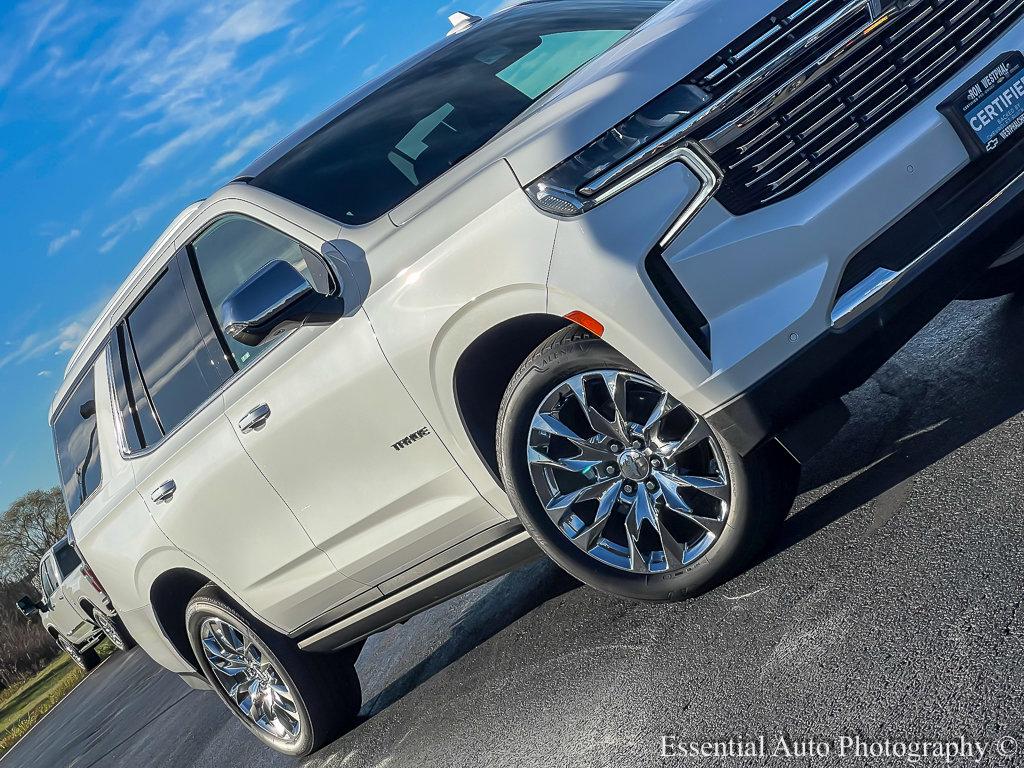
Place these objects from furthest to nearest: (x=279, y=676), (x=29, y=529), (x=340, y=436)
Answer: (x=29, y=529)
(x=279, y=676)
(x=340, y=436)

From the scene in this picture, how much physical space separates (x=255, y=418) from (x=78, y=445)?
81.1 inches

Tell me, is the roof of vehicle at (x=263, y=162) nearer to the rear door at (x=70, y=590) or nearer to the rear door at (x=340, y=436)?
the rear door at (x=340, y=436)

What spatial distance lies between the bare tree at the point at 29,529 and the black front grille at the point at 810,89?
27.8 metres

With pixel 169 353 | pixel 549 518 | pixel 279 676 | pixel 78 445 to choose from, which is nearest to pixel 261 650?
pixel 279 676

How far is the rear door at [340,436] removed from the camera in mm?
3912

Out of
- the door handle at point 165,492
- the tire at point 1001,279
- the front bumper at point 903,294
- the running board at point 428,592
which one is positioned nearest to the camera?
the front bumper at point 903,294

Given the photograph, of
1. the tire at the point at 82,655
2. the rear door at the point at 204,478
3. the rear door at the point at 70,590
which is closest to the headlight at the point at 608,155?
the rear door at the point at 204,478

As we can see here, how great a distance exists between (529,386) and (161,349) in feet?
7.33

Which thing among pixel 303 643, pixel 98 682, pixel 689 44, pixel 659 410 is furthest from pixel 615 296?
pixel 98 682

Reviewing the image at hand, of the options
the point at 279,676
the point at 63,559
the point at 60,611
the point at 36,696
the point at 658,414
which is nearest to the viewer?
the point at 658,414

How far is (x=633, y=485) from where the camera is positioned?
143 inches

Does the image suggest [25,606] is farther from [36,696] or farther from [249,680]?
[249,680]

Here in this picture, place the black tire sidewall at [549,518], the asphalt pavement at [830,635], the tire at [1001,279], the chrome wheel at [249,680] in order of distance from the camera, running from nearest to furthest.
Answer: the asphalt pavement at [830,635], the black tire sidewall at [549,518], the tire at [1001,279], the chrome wheel at [249,680]

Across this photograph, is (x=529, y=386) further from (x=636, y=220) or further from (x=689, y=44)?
(x=689, y=44)
